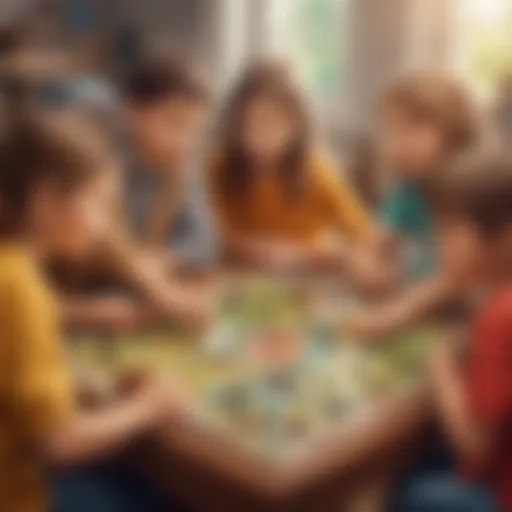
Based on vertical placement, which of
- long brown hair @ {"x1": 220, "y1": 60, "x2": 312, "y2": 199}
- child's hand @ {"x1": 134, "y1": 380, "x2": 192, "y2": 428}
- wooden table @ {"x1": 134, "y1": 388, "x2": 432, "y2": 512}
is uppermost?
long brown hair @ {"x1": 220, "y1": 60, "x2": 312, "y2": 199}

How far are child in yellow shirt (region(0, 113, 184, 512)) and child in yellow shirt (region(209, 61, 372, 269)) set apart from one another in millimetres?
102

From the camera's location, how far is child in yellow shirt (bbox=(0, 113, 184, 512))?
77 centimetres

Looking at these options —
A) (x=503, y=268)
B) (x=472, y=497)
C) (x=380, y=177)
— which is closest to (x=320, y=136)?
(x=380, y=177)

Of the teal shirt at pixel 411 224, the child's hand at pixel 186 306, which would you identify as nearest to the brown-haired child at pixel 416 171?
the teal shirt at pixel 411 224

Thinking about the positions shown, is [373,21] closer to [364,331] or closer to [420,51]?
[420,51]

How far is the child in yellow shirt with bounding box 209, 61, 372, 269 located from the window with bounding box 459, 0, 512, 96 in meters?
0.12

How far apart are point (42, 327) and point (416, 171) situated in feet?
0.97

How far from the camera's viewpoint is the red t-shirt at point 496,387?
0.78 m

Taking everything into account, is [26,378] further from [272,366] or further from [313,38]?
[313,38]

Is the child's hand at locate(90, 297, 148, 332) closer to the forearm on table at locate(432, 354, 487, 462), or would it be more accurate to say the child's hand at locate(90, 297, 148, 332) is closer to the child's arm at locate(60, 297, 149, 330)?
the child's arm at locate(60, 297, 149, 330)

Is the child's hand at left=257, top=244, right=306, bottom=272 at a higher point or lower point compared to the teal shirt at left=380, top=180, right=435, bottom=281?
lower

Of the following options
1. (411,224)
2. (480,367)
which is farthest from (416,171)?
(480,367)

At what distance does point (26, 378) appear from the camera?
2.50ft

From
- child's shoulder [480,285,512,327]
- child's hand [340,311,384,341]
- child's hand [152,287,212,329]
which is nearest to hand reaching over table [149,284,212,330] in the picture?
child's hand [152,287,212,329]
